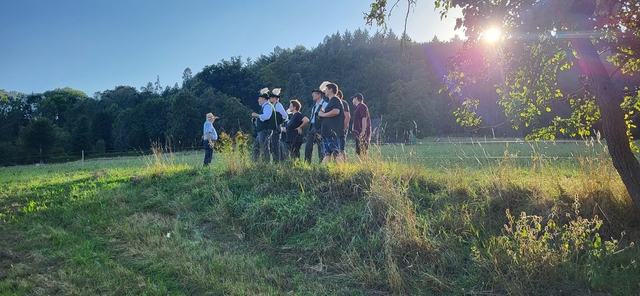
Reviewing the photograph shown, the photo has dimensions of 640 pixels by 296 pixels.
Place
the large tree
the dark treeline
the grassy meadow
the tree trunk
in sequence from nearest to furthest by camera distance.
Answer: the grassy meadow < the large tree < the tree trunk < the dark treeline

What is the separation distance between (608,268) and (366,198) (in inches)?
97.8

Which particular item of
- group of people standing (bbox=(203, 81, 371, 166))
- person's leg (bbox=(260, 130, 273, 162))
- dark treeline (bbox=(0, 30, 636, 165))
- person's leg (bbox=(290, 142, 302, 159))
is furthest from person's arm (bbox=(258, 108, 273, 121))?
dark treeline (bbox=(0, 30, 636, 165))

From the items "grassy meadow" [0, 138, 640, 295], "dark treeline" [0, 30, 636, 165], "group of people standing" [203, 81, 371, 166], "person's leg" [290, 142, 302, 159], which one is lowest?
"grassy meadow" [0, 138, 640, 295]

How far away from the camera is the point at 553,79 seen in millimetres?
5516

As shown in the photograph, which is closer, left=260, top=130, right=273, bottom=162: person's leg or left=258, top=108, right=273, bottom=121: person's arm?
left=260, top=130, right=273, bottom=162: person's leg

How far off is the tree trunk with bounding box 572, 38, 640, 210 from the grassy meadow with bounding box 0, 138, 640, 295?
1.70 ft

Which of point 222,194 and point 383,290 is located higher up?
point 222,194

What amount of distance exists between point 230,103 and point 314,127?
53.8 metres

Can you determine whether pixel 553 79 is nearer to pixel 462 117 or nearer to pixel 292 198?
pixel 462 117

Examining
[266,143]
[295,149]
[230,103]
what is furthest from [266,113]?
[230,103]

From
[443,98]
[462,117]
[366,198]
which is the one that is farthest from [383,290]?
[443,98]

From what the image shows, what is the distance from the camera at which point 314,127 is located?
838 centimetres

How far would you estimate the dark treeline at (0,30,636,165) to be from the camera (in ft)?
172

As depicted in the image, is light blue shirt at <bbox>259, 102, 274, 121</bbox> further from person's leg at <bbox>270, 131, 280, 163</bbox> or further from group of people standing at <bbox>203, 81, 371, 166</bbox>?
person's leg at <bbox>270, 131, 280, 163</bbox>
